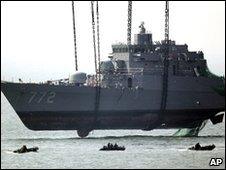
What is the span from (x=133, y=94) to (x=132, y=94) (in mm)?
128

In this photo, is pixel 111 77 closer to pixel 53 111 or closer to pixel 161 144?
pixel 53 111

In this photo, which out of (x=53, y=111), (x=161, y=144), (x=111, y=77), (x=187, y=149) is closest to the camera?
(x=187, y=149)

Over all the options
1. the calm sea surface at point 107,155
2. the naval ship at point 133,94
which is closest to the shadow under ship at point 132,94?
the naval ship at point 133,94

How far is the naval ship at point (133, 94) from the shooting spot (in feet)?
262

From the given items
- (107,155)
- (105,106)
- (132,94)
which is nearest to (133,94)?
(132,94)

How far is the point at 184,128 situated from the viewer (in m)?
87.1

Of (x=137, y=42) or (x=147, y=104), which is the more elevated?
(x=137, y=42)

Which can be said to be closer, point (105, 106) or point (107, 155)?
point (107, 155)

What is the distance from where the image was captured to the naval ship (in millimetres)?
79938

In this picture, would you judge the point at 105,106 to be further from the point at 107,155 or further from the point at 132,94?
the point at 107,155

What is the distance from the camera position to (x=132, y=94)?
83.4 m

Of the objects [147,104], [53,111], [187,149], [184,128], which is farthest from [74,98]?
[187,149]

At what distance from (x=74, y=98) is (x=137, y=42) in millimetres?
13574

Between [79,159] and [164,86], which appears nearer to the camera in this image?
[79,159]
